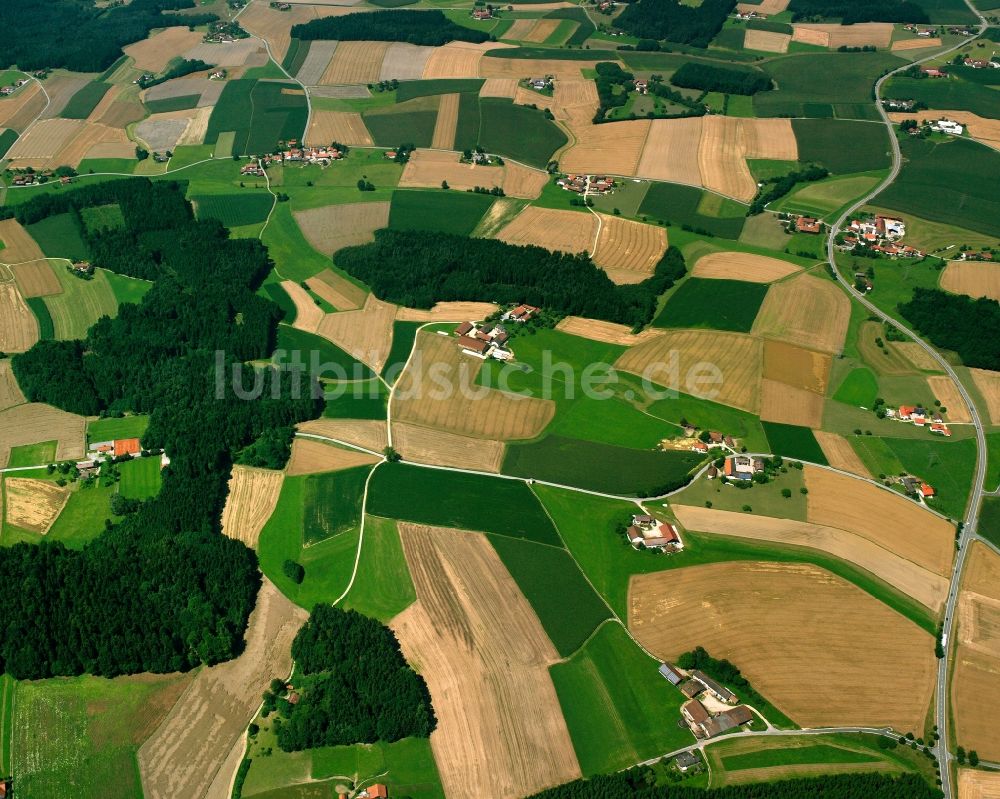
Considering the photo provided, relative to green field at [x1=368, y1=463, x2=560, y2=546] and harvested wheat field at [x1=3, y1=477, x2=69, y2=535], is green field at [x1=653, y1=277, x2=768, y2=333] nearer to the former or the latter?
green field at [x1=368, y1=463, x2=560, y2=546]

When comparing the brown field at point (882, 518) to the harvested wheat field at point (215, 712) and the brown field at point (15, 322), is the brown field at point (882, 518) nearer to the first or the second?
the harvested wheat field at point (215, 712)

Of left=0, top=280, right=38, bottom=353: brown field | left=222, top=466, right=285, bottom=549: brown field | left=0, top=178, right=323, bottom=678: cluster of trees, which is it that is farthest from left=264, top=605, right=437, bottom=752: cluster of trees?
left=0, top=280, right=38, bottom=353: brown field

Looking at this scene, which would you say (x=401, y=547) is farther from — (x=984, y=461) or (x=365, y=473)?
(x=984, y=461)

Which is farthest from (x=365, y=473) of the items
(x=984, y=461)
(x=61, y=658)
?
(x=984, y=461)

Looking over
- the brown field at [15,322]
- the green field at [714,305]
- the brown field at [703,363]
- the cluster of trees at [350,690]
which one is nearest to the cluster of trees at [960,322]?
the green field at [714,305]

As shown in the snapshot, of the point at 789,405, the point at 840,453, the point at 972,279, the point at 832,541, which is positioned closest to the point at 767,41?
the point at 972,279

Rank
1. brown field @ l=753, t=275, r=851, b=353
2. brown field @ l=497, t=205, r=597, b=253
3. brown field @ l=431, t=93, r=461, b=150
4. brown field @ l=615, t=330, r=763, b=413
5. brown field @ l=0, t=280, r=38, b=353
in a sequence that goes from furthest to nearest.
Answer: brown field @ l=431, t=93, r=461, b=150, brown field @ l=497, t=205, r=597, b=253, brown field @ l=0, t=280, r=38, b=353, brown field @ l=753, t=275, r=851, b=353, brown field @ l=615, t=330, r=763, b=413
